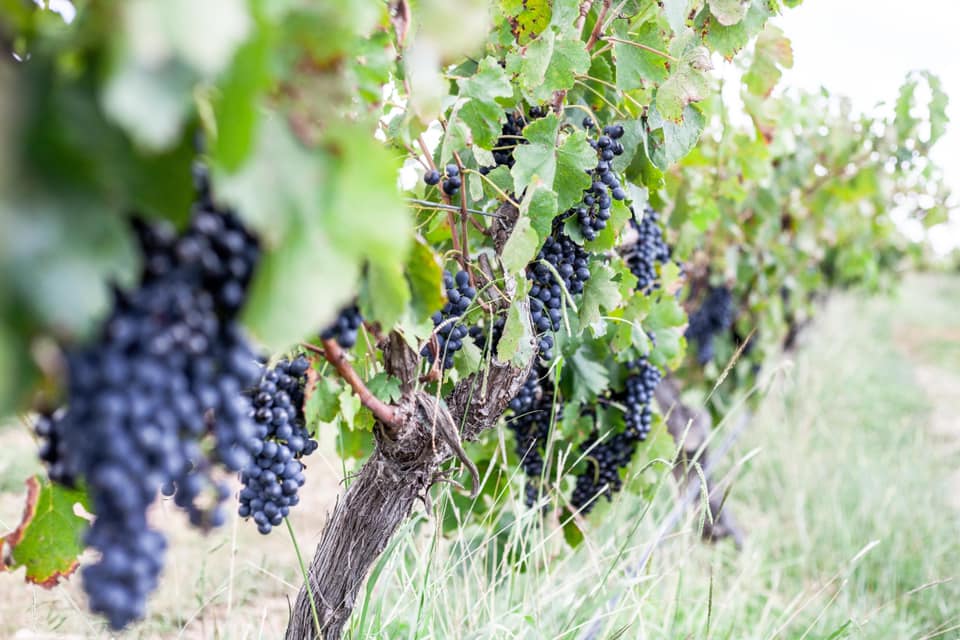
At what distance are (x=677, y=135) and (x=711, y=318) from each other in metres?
2.94

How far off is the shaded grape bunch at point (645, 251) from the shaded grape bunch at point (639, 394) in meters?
0.27

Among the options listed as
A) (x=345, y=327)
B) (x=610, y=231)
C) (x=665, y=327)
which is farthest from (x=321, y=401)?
(x=665, y=327)

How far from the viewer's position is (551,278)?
1.88 meters

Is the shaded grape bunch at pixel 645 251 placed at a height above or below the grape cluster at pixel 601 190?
above

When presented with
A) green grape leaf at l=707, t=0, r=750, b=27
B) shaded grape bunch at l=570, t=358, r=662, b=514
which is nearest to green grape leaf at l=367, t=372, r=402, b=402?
green grape leaf at l=707, t=0, r=750, b=27

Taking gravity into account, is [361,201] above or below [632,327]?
below

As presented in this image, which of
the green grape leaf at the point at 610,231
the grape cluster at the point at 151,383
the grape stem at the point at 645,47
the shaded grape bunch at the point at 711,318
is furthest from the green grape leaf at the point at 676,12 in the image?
the shaded grape bunch at the point at 711,318

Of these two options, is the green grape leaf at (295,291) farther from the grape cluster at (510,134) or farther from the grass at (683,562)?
the grass at (683,562)

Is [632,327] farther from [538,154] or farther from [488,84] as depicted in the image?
[488,84]

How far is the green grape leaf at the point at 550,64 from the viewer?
1598 millimetres

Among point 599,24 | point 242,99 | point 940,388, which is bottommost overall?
point 242,99

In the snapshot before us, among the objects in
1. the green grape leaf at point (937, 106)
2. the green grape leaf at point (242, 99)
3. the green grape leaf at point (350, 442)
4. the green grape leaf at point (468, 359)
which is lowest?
the green grape leaf at point (242, 99)

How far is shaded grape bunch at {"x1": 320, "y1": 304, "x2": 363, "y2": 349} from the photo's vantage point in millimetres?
1103

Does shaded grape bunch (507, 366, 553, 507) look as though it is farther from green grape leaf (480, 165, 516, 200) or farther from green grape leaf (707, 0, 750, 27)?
green grape leaf (707, 0, 750, 27)
